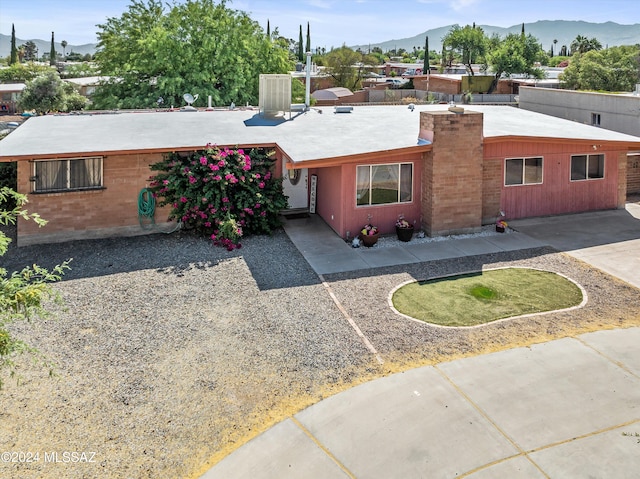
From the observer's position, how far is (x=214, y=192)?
1429 cm

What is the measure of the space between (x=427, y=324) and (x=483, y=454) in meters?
3.53

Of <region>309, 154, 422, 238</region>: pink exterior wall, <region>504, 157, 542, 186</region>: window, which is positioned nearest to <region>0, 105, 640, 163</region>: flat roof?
<region>309, 154, 422, 238</region>: pink exterior wall

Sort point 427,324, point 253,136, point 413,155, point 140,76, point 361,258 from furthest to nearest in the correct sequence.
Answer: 1. point 140,76
2. point 253,136
3. point 413,155
4. point 361,258
5. point 427,324

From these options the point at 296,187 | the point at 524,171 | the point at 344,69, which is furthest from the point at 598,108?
the point at 344,69

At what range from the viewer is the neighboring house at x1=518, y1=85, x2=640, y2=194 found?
80.1 feet

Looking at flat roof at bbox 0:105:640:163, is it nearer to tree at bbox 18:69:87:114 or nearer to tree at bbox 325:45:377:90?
tree at bbox 18:69:87:114

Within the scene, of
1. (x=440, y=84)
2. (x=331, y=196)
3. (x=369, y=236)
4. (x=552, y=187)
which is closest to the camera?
(x=369, y=236)

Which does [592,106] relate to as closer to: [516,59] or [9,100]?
[516,59]

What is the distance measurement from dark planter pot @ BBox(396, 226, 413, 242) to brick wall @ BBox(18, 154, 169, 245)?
6.61m

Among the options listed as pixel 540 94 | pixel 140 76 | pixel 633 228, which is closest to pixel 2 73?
pixel 140 76

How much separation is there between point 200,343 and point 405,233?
7.09 m

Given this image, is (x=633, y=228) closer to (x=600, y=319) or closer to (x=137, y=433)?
(x=600, y=319)

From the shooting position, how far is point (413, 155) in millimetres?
14586

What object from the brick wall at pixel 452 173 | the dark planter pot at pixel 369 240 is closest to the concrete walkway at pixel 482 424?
the dark planter pot at pixel 369 240
